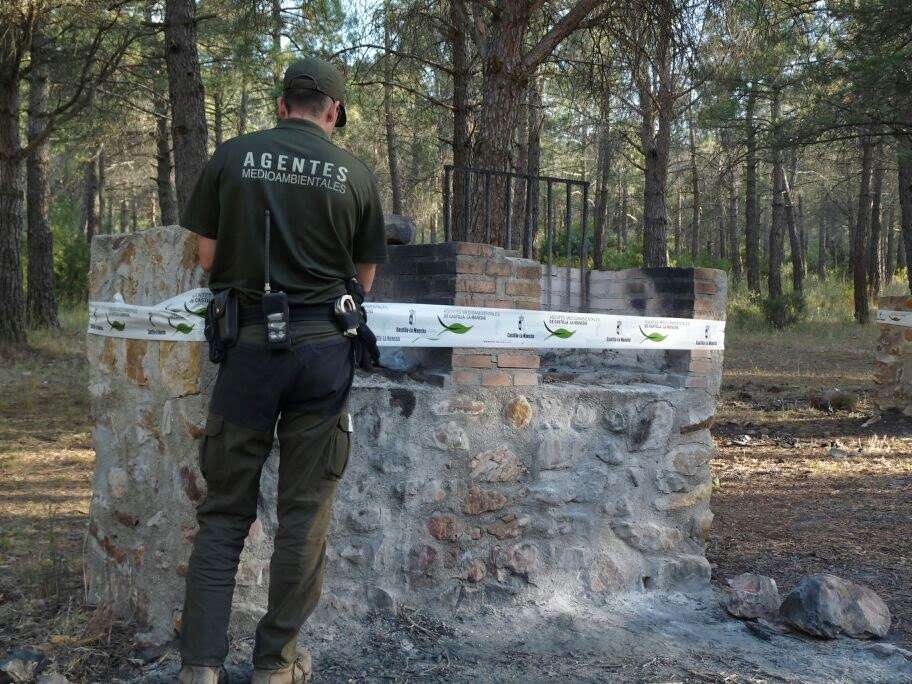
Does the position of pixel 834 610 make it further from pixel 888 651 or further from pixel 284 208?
pixel 284 208

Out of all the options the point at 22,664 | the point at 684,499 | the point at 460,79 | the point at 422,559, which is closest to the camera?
the point at 22,664

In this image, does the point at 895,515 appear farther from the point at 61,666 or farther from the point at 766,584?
the point at 61,666

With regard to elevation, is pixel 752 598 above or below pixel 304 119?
below

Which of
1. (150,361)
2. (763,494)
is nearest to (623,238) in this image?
(763,494)

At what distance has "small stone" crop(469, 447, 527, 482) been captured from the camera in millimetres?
3877

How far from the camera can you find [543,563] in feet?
13.2

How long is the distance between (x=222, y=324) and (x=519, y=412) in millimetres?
1609

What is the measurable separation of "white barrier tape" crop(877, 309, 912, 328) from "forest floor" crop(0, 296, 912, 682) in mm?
977

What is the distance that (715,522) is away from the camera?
18.2ft

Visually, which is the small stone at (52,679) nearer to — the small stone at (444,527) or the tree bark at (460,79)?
the small stone at (444,527)

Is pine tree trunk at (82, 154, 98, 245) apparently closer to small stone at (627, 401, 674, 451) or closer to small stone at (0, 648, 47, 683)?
small stone at (627, 401, 674, 451)

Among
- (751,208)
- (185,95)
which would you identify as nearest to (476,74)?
(185,95)

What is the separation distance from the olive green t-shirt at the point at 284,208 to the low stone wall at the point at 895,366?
7925 millimetres

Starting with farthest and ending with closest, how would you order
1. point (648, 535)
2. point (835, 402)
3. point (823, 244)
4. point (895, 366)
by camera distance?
point (823, 244) < point (835, 402) < point (895, 366) < point (648, 535)
